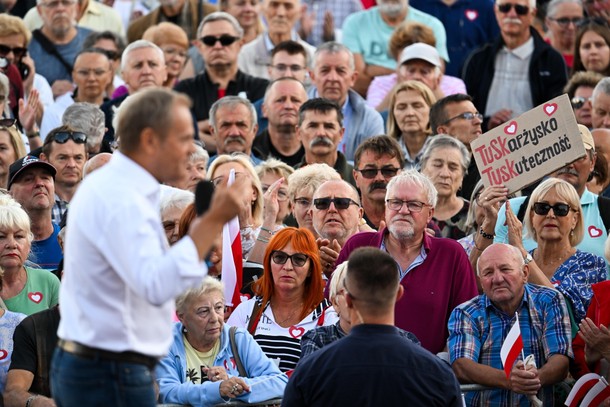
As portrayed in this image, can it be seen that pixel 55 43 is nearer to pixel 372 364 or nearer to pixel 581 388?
pixel 581 388

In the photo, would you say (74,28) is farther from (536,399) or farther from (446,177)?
(536,399)

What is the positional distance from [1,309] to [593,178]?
5026 mm

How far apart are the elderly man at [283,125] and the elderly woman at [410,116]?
2.79 feet

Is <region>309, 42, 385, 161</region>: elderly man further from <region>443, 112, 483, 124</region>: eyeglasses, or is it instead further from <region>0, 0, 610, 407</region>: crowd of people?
<region>443, 112, 483, 124</region>: eyeglasses

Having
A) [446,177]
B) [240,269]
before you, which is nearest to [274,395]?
[240,269]

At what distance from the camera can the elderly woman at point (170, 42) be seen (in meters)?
14.0

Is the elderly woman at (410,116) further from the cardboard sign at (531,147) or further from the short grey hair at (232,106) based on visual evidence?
the cardboard sign at (531,147)

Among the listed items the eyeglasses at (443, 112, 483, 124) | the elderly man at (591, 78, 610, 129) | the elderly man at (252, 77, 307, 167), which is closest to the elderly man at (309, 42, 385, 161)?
the elderly man at (252, 77, 307, 167)

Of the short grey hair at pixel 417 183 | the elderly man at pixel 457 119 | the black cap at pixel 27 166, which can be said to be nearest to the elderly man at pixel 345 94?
the elderly man at pixel 457 119

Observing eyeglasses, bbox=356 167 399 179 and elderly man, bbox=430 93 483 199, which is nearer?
eyeglasses, bbox=356 167 399 179

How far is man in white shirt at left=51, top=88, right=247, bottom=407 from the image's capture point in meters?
4.98

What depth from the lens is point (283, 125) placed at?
39.9ft

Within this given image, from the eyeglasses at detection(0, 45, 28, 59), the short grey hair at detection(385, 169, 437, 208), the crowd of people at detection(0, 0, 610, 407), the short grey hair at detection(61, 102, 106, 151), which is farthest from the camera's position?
the eyeglasses at detection(0, 45, 28, 59)

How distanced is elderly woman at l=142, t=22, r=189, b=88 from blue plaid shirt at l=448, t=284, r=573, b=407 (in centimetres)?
630
